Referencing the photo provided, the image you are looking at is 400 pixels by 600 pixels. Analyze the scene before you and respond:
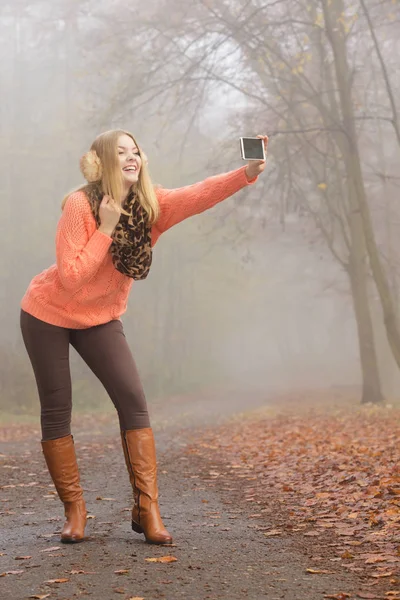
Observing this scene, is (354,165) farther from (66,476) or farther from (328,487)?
(66,476)

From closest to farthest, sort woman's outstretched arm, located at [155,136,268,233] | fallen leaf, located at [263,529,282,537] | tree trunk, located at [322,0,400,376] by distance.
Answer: woman's outstretched arm, located at [155,136,268,233], fallen leaf, located at [263,529,282,537], tree trunk, located at [322,0,400,376]

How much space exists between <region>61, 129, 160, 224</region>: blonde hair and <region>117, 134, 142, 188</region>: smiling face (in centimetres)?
3

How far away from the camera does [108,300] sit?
4898mm

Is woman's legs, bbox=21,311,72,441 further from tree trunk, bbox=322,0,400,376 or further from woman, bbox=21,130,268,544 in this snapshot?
tree trunk, bbox=322,0,400,376

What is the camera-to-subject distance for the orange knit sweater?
4.63 metres

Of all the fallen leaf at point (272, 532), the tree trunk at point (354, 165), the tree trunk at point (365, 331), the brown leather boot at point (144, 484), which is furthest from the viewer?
the tree trunk at point (365, 331)

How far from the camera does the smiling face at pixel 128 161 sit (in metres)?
4.77

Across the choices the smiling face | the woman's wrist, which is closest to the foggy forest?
the woman's wrist

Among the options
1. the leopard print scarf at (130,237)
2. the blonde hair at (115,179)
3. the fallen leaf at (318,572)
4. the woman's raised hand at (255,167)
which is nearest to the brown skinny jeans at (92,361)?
the leopard print scarf at (130,237)

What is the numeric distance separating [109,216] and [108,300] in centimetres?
52

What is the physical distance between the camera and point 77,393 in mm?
24562

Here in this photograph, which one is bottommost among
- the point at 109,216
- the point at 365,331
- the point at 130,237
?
the point at 365,331

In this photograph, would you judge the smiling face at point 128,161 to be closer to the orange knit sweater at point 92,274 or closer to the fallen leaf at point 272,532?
the orange knit sweater at point 92,274

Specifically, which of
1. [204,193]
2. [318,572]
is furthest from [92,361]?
[318,572]
